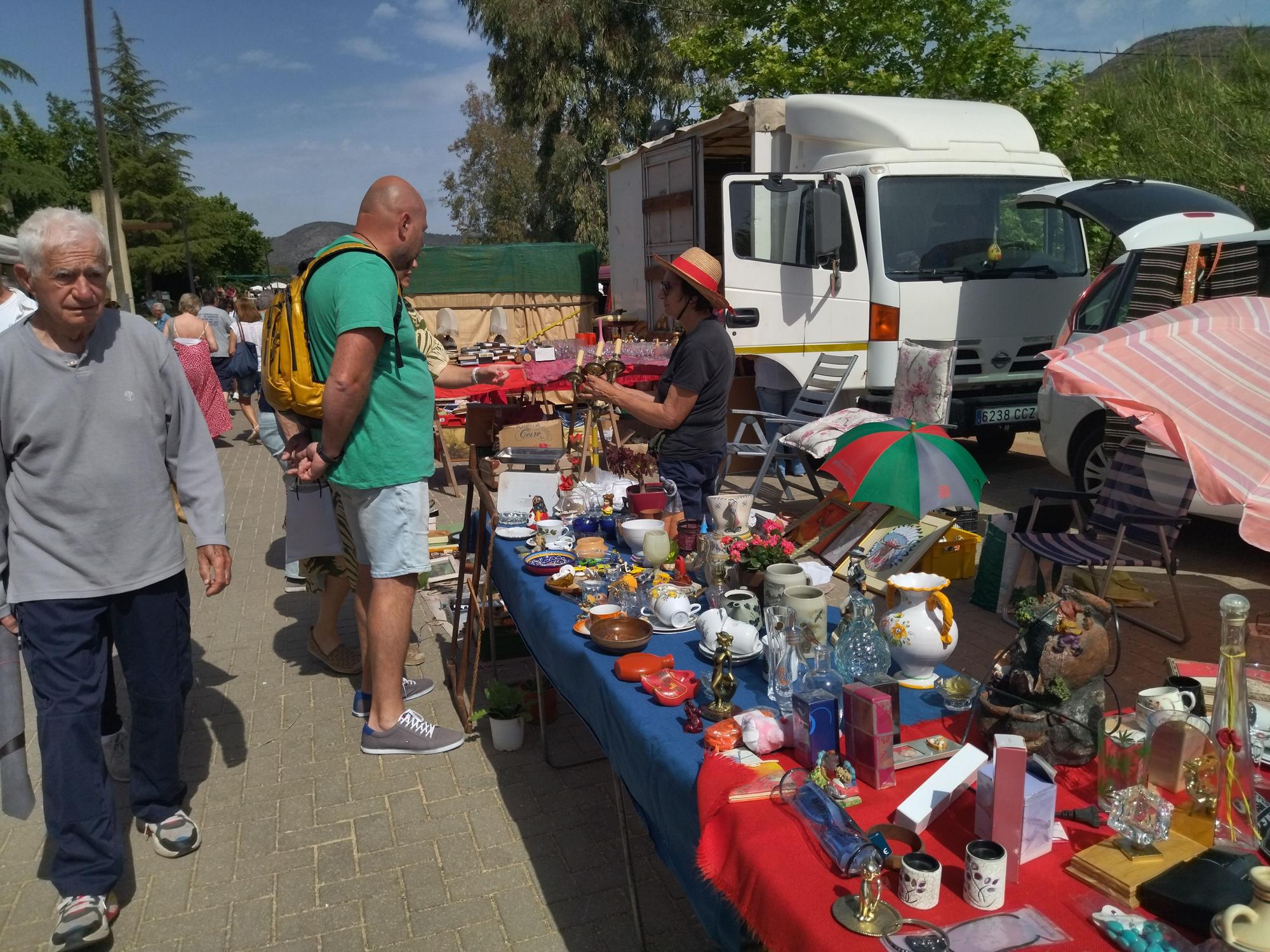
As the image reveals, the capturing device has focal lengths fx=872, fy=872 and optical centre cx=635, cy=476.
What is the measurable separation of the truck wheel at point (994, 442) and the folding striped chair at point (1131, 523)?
4.10 m

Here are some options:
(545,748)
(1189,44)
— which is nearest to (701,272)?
(545,748)

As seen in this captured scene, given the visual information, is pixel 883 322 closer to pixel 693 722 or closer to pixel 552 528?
pixel 552 528

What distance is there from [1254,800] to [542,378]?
6899mm

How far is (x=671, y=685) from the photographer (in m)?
2.22

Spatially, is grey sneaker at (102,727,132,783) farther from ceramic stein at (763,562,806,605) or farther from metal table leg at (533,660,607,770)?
ceramic stein at (763,562,806,605)

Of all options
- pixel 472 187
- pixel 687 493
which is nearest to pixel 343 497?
pixel 687 493

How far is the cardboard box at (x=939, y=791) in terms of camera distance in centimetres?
162

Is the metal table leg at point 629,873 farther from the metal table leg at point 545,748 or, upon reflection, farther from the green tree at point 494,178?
the green tree at point 494,178

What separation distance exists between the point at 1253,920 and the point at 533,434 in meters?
6.93

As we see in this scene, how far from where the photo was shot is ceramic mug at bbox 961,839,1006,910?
141 cm

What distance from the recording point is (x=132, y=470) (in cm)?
265

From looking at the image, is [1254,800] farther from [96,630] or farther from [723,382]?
[96,630]

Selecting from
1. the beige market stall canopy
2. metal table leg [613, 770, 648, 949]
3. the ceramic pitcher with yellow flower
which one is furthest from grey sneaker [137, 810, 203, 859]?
the beige market stall canopy

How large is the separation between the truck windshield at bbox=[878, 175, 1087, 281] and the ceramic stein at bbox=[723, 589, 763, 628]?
18.5 ft
